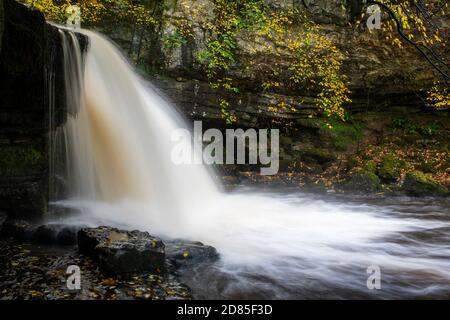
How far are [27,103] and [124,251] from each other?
349cm

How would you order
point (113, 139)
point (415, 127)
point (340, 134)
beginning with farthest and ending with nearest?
point (415, 127), point (340, 134), point (113, 139)

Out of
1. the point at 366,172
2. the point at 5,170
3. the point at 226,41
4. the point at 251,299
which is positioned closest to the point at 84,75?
the point at 5,170

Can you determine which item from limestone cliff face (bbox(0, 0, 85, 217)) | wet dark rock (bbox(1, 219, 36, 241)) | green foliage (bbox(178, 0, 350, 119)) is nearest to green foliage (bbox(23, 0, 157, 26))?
green foliage (bbox(178, 0, 350, 119))

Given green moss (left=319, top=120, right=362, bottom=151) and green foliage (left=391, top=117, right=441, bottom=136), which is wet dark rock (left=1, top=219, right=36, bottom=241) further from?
green foliage (left=391, top=117, right=441, bottom=136)

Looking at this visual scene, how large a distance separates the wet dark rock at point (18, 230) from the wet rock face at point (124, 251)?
47.0 inches

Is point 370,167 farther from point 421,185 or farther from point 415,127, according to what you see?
point 415,127

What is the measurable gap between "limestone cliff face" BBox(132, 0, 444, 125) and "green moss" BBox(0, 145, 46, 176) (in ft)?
17.1

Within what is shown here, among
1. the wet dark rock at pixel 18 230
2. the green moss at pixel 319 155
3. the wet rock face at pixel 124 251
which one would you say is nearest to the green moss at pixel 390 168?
the green moss at pixel 319 155

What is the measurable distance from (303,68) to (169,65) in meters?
4.44

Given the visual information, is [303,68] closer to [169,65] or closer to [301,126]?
[301,126]

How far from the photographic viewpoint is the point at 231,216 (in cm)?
764

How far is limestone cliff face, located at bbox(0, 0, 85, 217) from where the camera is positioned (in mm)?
5195

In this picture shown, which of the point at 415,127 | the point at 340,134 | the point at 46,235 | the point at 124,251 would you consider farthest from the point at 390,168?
the point at 46,235

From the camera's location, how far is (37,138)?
6152 mm
